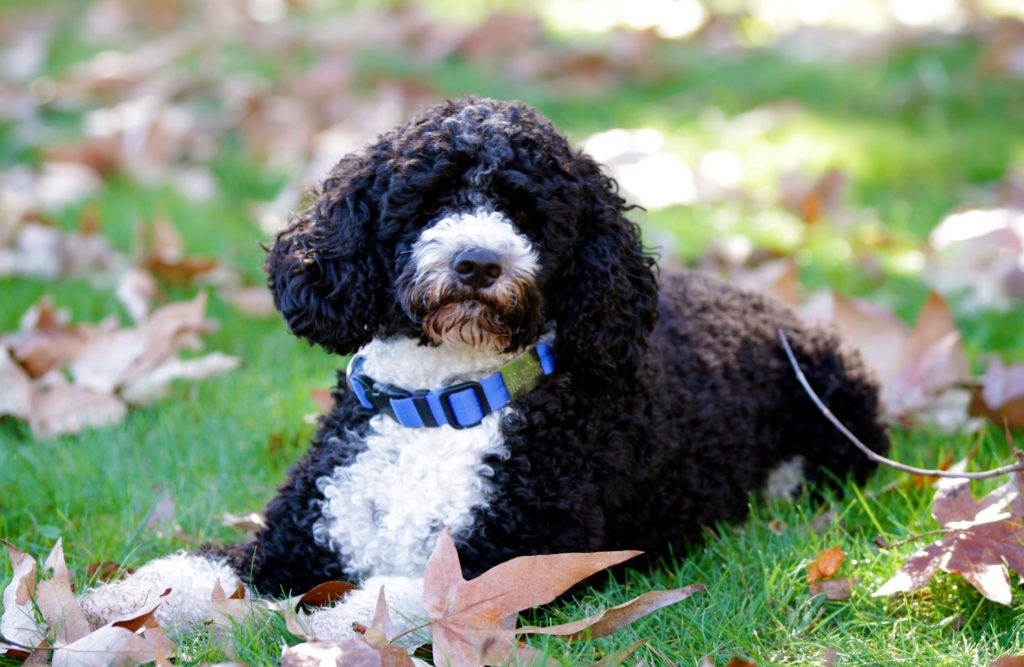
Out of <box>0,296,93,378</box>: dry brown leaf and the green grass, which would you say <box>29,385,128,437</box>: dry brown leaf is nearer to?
the green grass

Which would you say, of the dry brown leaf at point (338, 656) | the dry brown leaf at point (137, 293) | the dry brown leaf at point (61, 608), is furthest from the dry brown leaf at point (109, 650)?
the dry brown leaf at point (137, 293)

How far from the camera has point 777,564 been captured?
343 cm

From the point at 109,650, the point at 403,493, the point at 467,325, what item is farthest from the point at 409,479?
the point at 109,650

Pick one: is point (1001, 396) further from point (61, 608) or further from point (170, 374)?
point (61, 608)

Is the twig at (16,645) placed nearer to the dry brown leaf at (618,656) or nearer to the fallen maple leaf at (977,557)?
the dry brown leaf at (618,656)

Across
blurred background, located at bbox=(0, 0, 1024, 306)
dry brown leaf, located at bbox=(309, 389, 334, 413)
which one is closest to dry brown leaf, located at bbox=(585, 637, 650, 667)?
dry brown leaf, located at bbox=(309, 389, 334, 413)

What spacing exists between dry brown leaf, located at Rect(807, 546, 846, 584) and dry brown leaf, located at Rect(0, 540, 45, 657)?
6.46 feet

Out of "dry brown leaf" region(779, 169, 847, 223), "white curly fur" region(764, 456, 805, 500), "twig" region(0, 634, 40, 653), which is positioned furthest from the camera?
"dry brown leaf" region(779, 169, 847, 223)

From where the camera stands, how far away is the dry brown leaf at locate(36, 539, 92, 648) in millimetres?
3025

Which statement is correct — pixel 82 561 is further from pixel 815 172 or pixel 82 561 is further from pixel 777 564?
pixel 815 172

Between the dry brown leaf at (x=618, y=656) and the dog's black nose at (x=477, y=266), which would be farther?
the dog's black nose at (x=477, y=266)

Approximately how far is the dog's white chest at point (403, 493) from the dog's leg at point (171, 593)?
0.31m

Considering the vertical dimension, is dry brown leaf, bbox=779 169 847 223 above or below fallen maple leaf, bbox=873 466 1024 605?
above

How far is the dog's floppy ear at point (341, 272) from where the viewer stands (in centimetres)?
332
